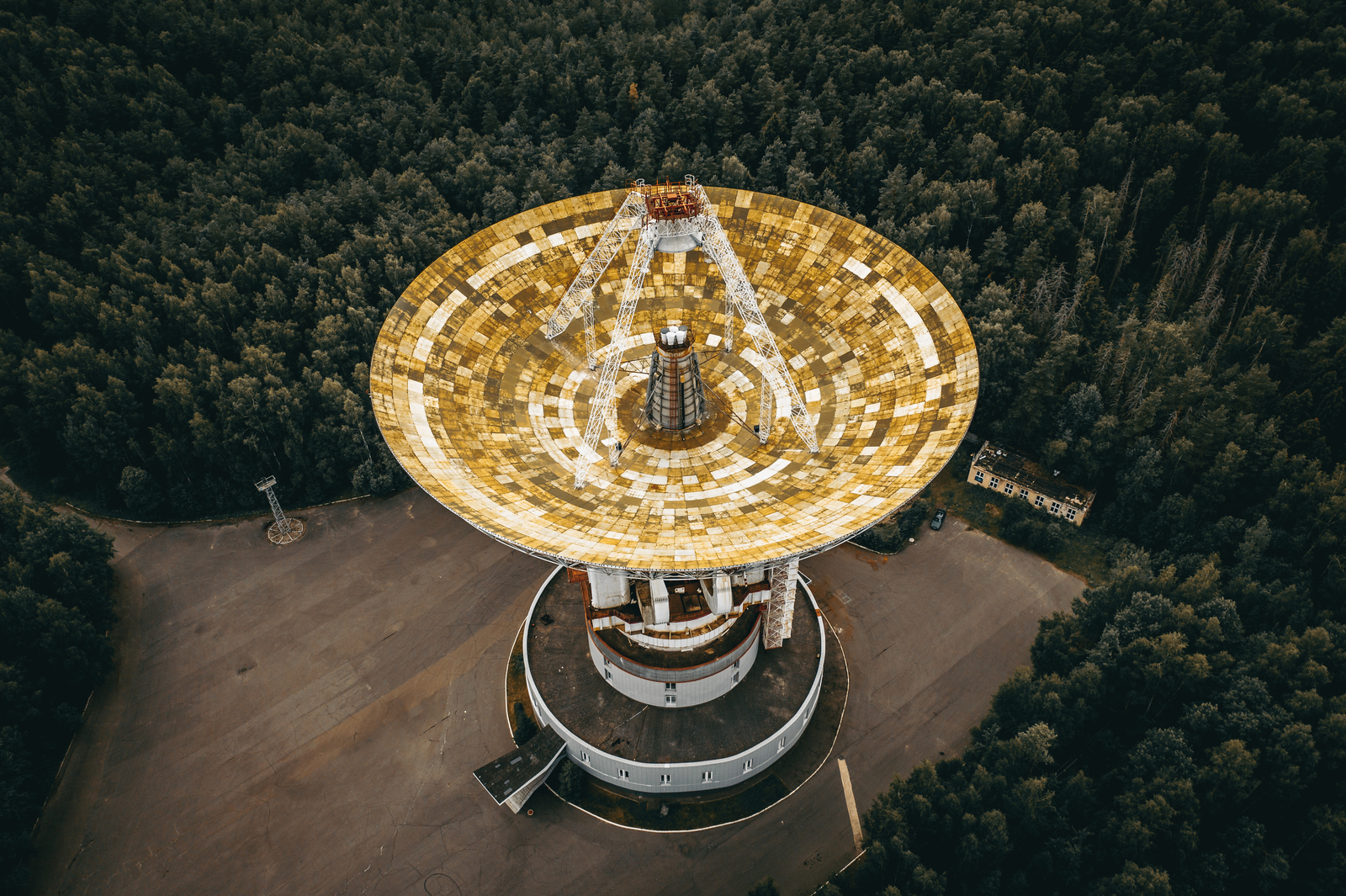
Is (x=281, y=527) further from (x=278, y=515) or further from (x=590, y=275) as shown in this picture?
(x=590, y=275)

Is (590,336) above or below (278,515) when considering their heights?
above

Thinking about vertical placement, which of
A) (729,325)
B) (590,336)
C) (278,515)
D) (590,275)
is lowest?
(278,515)

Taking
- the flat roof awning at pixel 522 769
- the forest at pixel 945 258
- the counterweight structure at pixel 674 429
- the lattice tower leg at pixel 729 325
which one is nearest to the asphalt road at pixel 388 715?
the flat roof awning at pixel 522 769

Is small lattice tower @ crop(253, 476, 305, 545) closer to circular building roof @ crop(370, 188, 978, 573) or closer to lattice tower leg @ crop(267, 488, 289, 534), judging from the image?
lattice tower leg @ crop(267, 488, 289, 534)

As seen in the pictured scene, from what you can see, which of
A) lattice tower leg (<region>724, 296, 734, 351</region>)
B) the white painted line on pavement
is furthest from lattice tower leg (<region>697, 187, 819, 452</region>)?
the white painted line on pavement

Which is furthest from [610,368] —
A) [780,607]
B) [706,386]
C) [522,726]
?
[522,726]

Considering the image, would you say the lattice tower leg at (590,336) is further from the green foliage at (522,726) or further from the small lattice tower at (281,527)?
the small lattice tower at (281,527)

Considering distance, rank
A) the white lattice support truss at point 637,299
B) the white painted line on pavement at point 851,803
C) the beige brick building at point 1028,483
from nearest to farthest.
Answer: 1. the white lattice support truss at point 637,299
2. the white painted line on pavement at point 851,803
3. the beige brick building at point 1028,483

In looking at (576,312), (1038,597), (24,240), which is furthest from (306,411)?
(1038,597)
